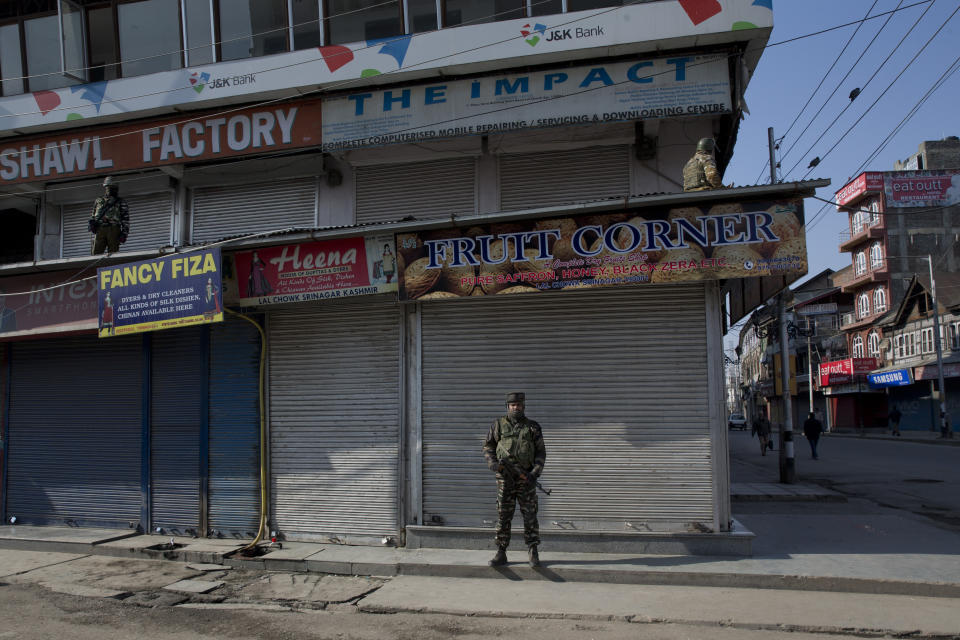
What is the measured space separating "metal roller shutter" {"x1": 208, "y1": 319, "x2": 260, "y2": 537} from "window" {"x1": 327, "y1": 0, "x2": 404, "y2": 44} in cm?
468

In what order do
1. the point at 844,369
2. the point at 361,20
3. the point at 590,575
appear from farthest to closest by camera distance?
the point at 844,369
the point at 361,20
the point at 590,575

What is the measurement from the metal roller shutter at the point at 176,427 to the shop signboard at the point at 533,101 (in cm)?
383

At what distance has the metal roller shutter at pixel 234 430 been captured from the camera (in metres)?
9.89

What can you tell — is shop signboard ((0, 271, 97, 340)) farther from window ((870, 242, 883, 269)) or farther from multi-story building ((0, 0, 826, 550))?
window ((870, 242, 883, 269))

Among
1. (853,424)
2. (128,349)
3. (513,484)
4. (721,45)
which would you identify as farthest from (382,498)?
(853,424)

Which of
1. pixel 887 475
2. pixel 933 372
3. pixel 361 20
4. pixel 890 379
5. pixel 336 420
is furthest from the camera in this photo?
pixel 890 379

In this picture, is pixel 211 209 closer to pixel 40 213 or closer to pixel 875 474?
pixel 40 213

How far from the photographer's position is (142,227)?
1149 centimetres

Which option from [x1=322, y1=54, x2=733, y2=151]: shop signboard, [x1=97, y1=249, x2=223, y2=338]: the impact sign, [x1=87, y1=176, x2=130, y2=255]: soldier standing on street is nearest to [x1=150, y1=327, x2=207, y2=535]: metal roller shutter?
[x1=97, y1=249, x2=223, y2=338]: the impact sign

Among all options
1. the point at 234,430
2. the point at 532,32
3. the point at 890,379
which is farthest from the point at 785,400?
the point at 890,379

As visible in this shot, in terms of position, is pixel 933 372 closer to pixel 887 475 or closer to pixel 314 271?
pixel 887 475

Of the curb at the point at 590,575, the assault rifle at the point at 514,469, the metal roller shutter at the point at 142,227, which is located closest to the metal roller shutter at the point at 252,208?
the metal roller shutter at the point at 142,227

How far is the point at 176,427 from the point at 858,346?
5803cm

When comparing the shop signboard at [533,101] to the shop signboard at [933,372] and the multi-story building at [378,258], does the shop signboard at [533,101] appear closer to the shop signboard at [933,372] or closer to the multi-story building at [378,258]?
the multi-story building at [378,258]
